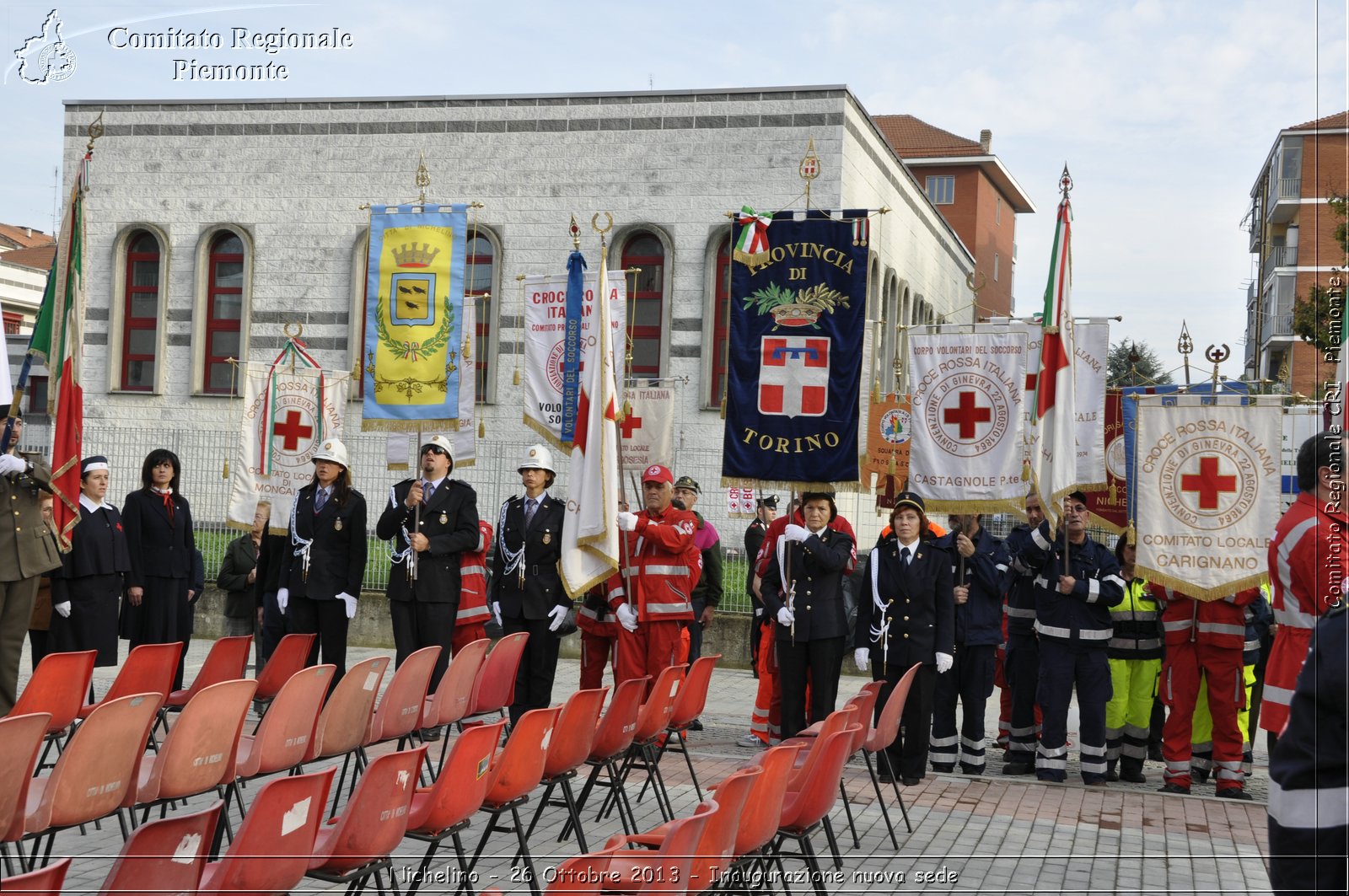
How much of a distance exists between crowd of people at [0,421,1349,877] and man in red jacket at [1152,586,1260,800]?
0.01 metres

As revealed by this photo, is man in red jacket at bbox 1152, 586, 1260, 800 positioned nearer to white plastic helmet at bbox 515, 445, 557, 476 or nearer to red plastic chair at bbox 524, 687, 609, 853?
white plastic helmet at bbox 515, 445, 557, 476

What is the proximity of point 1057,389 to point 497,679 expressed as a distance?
4.51 metres

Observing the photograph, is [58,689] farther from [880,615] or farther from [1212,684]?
[1212,684]

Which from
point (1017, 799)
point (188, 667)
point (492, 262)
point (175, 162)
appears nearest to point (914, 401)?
point (1017, 799)

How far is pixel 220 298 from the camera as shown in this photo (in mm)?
26734

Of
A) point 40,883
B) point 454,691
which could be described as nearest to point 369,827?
point 40,883

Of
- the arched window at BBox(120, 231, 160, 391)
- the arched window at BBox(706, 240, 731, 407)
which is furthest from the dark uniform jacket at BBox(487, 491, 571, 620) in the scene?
the arched window at BBox(120, 231, 160, 391)

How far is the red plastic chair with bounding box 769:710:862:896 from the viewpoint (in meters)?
5.45

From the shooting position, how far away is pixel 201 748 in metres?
5.52

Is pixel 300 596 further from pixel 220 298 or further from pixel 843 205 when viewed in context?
pixel 220 298

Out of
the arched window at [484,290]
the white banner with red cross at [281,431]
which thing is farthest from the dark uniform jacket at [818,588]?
the arched window at [484,290]

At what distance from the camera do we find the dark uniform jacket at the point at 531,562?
9.67m

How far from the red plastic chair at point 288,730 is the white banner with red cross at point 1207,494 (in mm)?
5694

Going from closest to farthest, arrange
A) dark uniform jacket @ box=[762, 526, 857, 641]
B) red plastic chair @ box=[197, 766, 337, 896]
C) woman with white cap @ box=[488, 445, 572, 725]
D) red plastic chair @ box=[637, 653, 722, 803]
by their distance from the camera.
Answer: red plastic chair @ box=[197, 766, 337, 896]
red plastic chair @ box=[637, 653, 722, 803]
dark uniform jacket @ box=[762, 526, 857, 641]
woman with white cap @ box=[488, 445, 572, 725]
